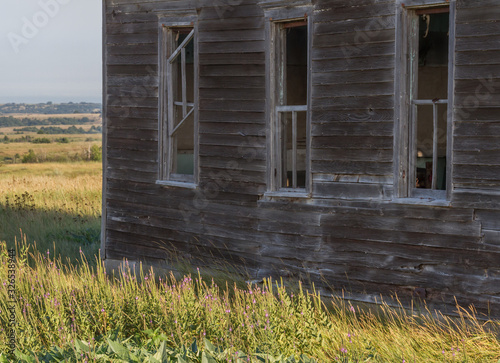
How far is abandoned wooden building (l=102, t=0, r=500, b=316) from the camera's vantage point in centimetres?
710

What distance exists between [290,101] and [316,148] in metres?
3.75

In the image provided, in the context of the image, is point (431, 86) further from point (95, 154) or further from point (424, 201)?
point (95, 154)

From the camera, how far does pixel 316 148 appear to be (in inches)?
322

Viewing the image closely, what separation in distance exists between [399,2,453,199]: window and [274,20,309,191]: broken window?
1518 mm

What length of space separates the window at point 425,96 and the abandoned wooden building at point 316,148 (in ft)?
0.09

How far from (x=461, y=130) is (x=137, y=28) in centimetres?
484

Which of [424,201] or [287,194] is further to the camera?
[287,194]

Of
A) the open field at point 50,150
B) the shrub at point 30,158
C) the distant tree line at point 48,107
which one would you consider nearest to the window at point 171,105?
the open field at point 50,150

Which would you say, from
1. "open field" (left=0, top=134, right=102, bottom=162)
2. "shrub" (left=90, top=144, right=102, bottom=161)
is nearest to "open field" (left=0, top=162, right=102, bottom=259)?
"shrub" (left=90, top=144, right=102, bottom=161)

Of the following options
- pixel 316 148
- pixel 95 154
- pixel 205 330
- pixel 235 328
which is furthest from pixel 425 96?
pixel 95 154

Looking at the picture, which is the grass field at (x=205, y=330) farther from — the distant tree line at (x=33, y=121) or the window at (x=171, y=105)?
the distant tree line at (x=33, y=121)

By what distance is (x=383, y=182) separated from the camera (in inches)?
302

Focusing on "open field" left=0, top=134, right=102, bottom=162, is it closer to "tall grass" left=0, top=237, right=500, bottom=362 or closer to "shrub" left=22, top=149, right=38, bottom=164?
"shrub" left=22, top=149, right=38, bottom=164

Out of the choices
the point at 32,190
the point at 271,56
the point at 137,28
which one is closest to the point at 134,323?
the point at 271,56
